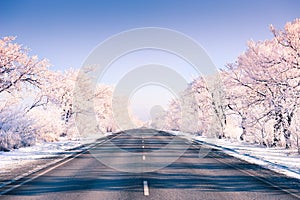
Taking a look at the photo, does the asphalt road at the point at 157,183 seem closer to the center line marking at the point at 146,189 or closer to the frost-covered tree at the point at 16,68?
the center line marking at the point at 146,189

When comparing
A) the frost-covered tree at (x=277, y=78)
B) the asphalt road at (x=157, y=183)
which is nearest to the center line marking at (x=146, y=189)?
the asphalt road at (x=157, y=183)

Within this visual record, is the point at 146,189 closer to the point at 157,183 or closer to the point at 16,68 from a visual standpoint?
the point at 157,183

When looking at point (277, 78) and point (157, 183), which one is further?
point (277, 78)

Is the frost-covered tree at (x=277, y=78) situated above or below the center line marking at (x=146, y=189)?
above

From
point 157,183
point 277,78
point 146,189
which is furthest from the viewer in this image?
point 277,78

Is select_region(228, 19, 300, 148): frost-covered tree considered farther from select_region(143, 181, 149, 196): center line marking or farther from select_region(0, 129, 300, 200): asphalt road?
select_region(143, 181, 149, 196): center line marking

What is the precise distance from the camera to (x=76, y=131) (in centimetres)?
3778

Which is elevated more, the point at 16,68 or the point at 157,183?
the point at 16,68

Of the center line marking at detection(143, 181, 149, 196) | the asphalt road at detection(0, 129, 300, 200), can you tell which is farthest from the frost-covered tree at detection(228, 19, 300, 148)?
the center line marking at detection(143, 181, 149, 196)

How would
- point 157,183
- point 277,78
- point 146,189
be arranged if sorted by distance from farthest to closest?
point 277,78, point 157,183, point 146,189

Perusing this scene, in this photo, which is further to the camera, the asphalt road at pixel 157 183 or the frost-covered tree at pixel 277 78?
the frost-covered tree at pixel 277 78

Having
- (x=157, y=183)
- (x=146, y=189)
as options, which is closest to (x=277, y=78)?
(x=157, y=183)

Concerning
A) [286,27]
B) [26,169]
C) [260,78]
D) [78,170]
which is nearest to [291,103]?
[260,78]

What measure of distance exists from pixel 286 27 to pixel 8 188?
1851 cm
